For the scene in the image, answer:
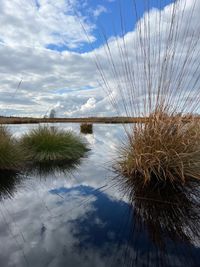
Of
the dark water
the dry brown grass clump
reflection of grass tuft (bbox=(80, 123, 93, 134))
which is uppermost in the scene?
the dry brown grass clump

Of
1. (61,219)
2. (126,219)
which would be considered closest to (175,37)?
(126,219)

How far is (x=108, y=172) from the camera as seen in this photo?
3.83m

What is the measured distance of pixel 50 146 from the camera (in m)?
5.13

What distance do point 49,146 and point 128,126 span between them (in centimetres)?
206

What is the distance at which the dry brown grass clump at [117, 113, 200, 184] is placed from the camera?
2.86m

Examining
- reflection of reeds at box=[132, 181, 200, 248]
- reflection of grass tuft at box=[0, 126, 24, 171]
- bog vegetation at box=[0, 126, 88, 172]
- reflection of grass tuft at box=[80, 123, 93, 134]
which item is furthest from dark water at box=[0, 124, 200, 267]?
reflection of grass tuft at box=[80, 123, 93, 134]

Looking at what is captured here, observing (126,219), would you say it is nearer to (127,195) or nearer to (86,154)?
(127,195)

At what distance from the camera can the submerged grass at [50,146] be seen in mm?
4832

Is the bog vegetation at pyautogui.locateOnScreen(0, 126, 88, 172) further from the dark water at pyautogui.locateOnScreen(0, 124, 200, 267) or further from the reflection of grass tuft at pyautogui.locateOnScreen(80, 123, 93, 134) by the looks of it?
the reflection of grass tuft at pyautogui.locateOnScreen(80, 123, 93, 134)

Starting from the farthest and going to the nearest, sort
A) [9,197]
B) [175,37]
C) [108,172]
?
1. [108,172]
2. [175,37]
3. [9,197]

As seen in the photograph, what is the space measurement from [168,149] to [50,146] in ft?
8.94

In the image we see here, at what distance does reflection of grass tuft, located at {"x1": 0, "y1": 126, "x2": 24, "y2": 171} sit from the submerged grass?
1.71 ft

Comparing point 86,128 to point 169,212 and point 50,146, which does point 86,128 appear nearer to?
point 50,146

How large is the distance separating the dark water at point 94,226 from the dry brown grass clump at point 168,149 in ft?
0.78
